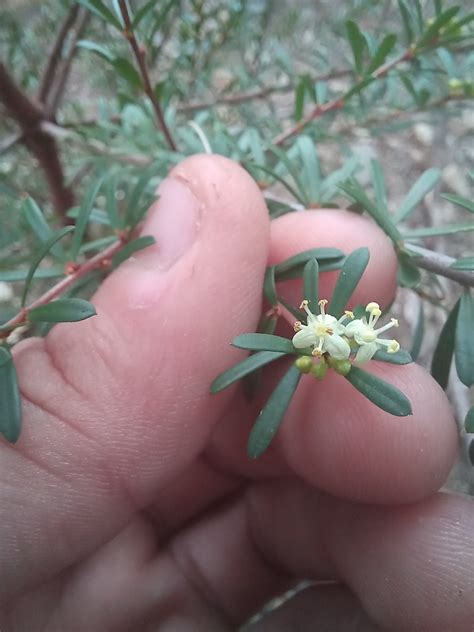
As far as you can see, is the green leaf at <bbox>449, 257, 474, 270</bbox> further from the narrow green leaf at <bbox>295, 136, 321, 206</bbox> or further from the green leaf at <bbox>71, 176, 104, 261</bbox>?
the green leaf at <bbox>71, 176, 104, 261</bbox>

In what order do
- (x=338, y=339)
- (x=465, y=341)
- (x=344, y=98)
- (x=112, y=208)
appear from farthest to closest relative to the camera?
(x=344, y=98), (x=112, y=208), (x=465, y=341), (x=338, y=339)

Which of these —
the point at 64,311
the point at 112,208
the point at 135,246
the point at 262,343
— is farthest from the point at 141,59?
the point at 262,343

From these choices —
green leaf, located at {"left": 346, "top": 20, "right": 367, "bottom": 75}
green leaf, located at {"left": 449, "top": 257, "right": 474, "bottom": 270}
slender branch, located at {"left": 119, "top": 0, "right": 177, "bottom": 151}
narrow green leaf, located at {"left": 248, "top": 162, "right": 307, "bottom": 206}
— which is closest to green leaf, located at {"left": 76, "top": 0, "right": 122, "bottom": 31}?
slender branch, located at {"left": 119, "top": 0, "right": 177, "bottom": 151}

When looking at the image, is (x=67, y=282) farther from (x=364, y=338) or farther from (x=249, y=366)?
(x=364, y=338)

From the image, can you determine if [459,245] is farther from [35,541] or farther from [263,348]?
[35,541]

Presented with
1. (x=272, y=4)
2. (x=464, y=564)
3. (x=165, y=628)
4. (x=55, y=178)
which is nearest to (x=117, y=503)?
(x=165, y=628)

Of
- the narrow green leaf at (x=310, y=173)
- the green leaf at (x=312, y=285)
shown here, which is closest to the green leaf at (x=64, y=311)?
the green leaf at (x=312, y=285)
